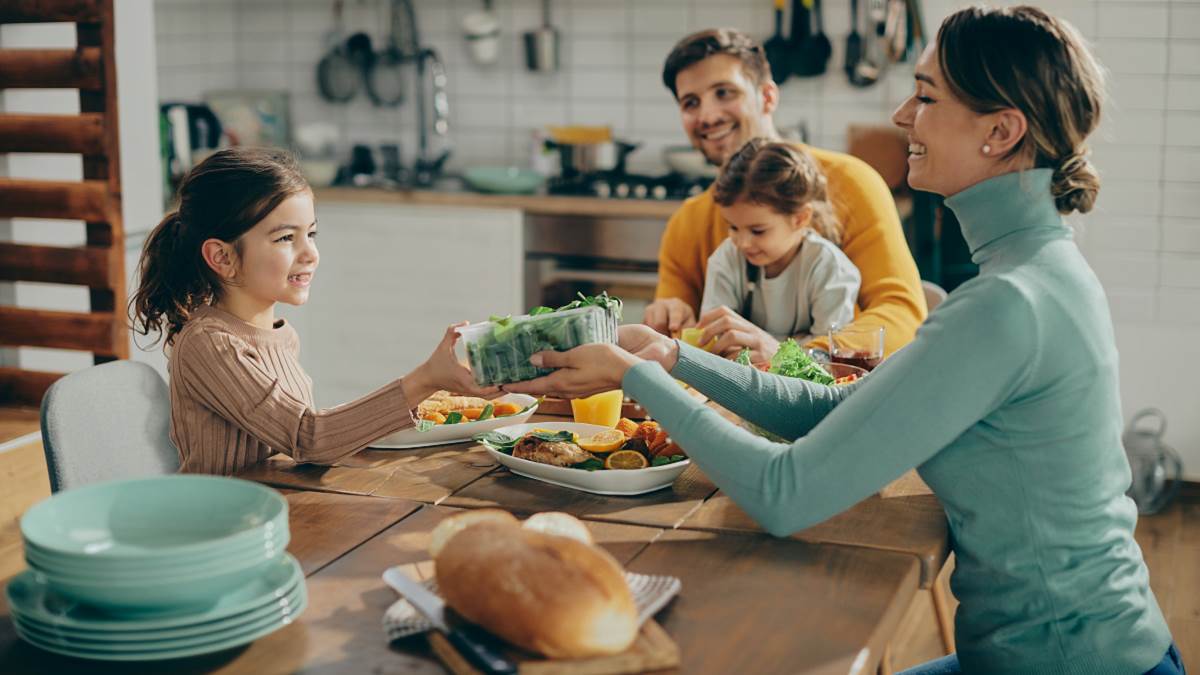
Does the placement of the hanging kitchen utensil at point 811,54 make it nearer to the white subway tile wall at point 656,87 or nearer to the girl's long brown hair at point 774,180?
the white subway tile wall at point 656,87

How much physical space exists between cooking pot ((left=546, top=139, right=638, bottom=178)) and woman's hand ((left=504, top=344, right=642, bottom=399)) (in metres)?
2.84

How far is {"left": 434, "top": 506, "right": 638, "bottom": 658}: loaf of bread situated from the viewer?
104 centimetres

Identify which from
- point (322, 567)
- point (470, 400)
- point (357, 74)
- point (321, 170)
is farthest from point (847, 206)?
point (357, 74)

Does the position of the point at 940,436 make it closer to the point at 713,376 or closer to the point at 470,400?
the point at 713,376

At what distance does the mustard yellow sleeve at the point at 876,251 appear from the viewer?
8.18 feet

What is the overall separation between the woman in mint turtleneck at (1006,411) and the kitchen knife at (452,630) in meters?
0.38

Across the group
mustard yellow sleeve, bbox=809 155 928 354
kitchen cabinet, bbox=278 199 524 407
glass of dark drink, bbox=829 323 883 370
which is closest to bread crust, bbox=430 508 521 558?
glass of dark drink, bbox=829 323 883 370

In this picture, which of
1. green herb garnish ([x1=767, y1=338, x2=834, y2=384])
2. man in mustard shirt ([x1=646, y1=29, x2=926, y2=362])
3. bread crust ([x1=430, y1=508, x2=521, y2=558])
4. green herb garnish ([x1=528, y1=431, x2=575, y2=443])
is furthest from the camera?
man in mustard shirt ([x1=646, y1=29, x2=926, y2=362])

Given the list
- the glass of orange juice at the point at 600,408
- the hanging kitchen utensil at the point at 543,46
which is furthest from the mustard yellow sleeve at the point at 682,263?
the hanging kitchen utensil at the point at 543,46

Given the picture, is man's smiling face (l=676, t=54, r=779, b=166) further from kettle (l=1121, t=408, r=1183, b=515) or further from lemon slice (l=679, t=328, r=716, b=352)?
kettle (l=1121, t=408, r=1183, b=515)

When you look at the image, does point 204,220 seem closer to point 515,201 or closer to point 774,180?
point 774,180

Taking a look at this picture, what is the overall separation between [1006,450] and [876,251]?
1.29 m

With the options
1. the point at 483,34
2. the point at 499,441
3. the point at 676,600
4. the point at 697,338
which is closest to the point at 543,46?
the point at 483,34

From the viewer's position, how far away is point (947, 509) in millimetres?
1463
